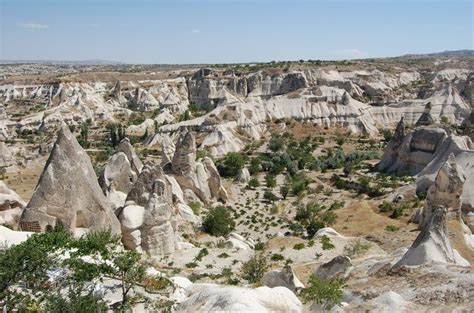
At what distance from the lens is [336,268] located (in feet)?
63.0

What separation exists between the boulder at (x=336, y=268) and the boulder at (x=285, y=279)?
173cm

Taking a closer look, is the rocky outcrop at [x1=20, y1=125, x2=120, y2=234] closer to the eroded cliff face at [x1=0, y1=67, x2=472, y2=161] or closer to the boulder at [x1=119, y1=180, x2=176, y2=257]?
the boulder at [x1=119, y1=180, x2=176, y2=257]

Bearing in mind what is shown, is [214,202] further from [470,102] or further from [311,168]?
[470,102]

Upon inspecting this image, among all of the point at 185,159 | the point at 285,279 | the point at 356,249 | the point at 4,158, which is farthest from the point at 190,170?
the point at 285,279

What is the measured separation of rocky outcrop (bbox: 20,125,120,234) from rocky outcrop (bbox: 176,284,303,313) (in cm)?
782

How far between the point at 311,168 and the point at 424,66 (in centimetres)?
11608

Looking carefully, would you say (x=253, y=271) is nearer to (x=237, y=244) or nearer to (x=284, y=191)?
(x=237, y=244)

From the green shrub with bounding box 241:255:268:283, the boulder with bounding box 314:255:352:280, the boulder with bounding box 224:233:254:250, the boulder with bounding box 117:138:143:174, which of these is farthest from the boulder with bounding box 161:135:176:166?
the boulder with bounding box 314:255:352:280

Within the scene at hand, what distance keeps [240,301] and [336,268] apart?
7947mm

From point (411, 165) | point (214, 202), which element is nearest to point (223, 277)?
point (214, 202)

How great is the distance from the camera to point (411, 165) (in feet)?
163

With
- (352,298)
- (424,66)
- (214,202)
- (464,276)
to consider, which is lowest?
(214,202)

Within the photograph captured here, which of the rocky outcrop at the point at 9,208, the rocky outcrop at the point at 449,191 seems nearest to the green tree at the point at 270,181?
the rocky outcrop at the point at 449,191

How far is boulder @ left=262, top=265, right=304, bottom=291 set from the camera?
696 inches
